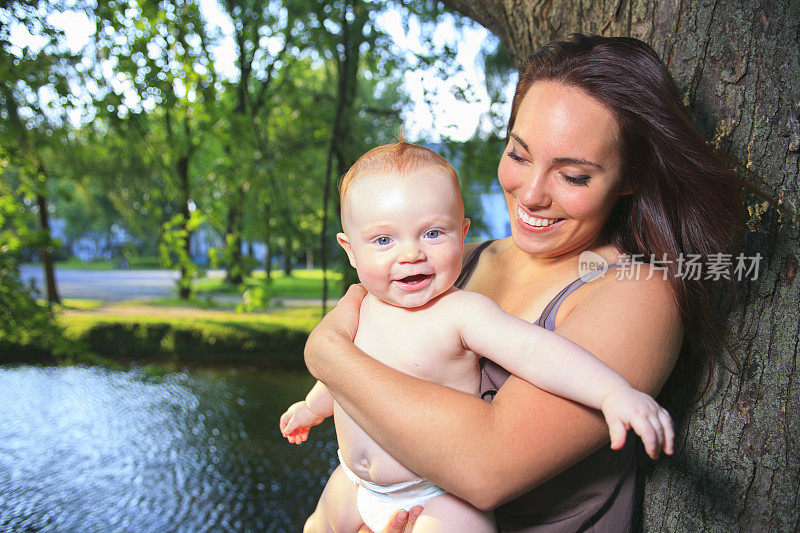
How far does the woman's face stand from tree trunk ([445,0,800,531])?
0.34 m

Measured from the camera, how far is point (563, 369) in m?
0.85

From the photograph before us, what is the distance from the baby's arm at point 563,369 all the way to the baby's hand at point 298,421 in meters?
0.55

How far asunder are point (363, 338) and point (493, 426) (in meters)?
0.36

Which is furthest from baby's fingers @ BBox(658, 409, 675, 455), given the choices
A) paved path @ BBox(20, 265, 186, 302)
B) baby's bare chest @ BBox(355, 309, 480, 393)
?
paved path @ BBox(20, 265, 186, 302)

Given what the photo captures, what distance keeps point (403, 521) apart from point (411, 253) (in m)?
0.52

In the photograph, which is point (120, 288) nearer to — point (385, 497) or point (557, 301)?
point (385, 497)

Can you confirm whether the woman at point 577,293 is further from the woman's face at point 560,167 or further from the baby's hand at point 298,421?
the baby's hand at point 298,421

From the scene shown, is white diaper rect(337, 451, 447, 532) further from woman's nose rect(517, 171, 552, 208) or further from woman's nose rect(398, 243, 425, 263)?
woman's nose rect(517, 171, 552, 208)

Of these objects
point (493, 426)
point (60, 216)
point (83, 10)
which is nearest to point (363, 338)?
point (493, 426)

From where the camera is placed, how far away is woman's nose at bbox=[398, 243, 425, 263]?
102 cm

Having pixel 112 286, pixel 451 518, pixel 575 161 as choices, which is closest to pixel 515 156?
pixel 575 161

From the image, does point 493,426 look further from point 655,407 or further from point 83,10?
point 83,10

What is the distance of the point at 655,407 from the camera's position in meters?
0.77

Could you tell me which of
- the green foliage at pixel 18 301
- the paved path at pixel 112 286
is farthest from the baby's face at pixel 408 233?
the paved path at pixel 112 286
